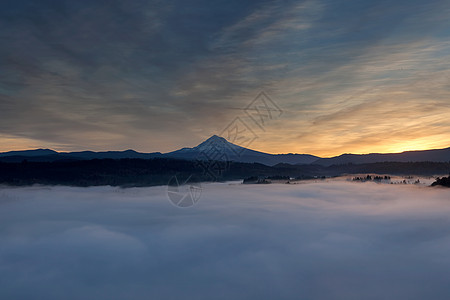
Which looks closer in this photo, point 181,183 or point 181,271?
point 181,271

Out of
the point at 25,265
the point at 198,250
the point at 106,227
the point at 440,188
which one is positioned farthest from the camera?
the point at 440,188

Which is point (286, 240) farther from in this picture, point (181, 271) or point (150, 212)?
point (150, 212)

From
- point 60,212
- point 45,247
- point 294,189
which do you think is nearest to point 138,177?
point 60,212

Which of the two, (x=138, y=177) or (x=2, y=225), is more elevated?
(x=138, y=177)

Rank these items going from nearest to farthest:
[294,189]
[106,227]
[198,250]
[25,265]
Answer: [25,265] → [198,250] → [106,227] → [294,189]

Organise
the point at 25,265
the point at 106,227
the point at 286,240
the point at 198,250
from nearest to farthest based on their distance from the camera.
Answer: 1. the point at 25,265
2. the point at 198,250
3. the point at 286,240
4. the point at 106,227

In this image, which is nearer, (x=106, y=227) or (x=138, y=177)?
(x=106, y=227)

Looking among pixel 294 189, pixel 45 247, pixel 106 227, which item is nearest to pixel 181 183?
pixel 294 189

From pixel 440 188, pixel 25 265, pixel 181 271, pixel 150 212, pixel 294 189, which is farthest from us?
pixel 294 189

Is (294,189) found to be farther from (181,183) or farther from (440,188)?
(181,183)
